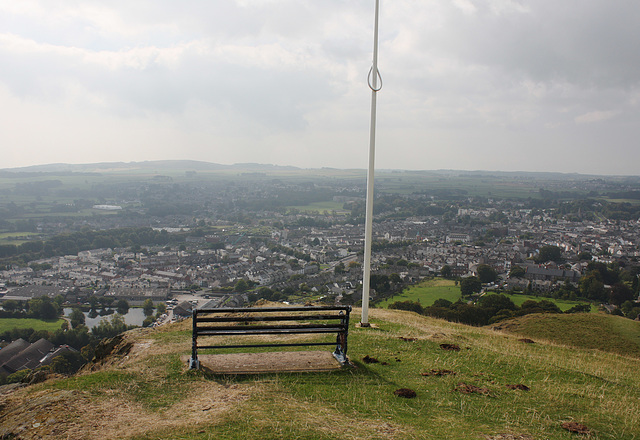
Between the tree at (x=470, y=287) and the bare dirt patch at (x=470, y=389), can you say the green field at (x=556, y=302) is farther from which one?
the bare dirt patch at (x=470, y=389)

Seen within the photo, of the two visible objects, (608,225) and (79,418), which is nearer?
(79,418)

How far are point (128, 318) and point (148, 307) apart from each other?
7.77ft

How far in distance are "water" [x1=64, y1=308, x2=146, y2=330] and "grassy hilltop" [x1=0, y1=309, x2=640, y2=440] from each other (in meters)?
28.8

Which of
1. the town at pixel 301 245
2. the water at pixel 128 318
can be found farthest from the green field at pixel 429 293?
the water at pixel 128 318

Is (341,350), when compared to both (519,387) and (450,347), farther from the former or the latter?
(519,387)

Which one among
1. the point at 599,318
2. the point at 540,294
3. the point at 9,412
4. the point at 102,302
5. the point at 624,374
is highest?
the point at 9,412

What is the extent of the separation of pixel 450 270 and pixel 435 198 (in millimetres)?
82176

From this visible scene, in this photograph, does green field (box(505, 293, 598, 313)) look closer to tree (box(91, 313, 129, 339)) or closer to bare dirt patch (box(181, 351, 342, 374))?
bare dirt patch (box(181, 351, 342, 374))

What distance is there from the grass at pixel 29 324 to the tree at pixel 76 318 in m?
0.86

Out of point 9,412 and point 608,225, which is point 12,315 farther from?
point 608,225

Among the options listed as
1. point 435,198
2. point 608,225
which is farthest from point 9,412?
point 435,198

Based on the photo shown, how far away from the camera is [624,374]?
808 centimetres

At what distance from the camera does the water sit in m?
33.9

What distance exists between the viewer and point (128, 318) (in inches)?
1410
